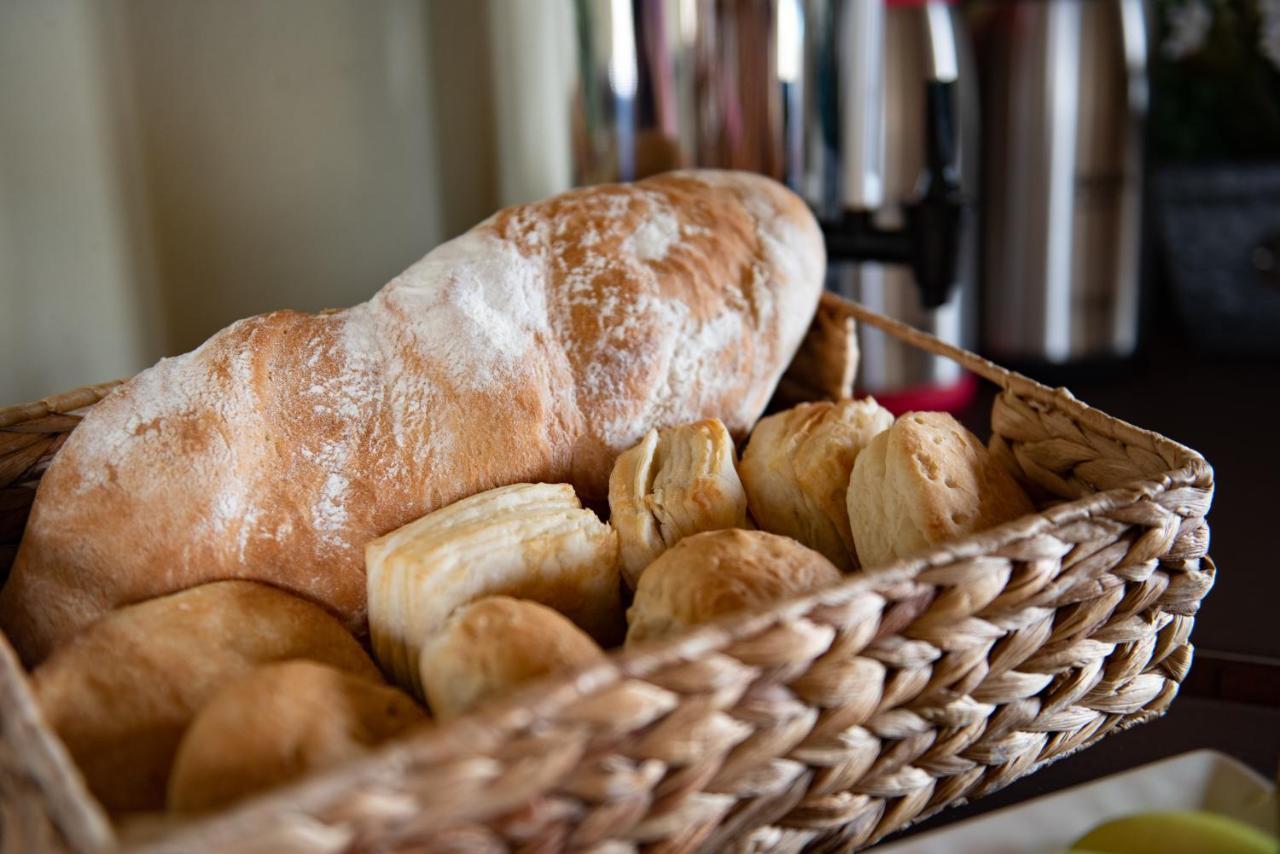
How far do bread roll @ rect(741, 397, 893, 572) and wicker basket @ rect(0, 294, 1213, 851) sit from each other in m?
0.12

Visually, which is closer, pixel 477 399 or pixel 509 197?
pixel 477 399

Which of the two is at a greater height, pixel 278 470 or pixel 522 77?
pixel 522 77

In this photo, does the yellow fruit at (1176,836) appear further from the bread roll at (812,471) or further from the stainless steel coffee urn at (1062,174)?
the stainless steel coffee urn at (1062,174)

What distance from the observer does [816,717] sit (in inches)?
15.5

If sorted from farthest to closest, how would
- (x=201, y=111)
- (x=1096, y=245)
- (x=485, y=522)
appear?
1. (x=1096, y=245)
2. (x=201, y=111)
3. (x=485, y=522)

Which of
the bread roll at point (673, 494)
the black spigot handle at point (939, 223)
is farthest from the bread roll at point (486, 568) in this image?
the black spigot handle at point (939, 223)

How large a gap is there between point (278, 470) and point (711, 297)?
29 cm

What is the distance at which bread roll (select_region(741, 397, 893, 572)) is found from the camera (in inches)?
22.8

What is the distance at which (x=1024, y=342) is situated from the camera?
125 centimetres

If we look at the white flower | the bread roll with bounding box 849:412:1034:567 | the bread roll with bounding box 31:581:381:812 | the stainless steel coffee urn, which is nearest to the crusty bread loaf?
the bread roll with bounding box 31:581:381:812

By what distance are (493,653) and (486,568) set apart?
10 cm

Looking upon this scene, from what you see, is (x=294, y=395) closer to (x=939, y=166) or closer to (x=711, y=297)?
(x=711, y=297)

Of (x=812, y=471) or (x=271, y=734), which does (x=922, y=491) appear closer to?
(x=812, y=471)

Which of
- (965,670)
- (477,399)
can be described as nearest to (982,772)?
(965,670)
